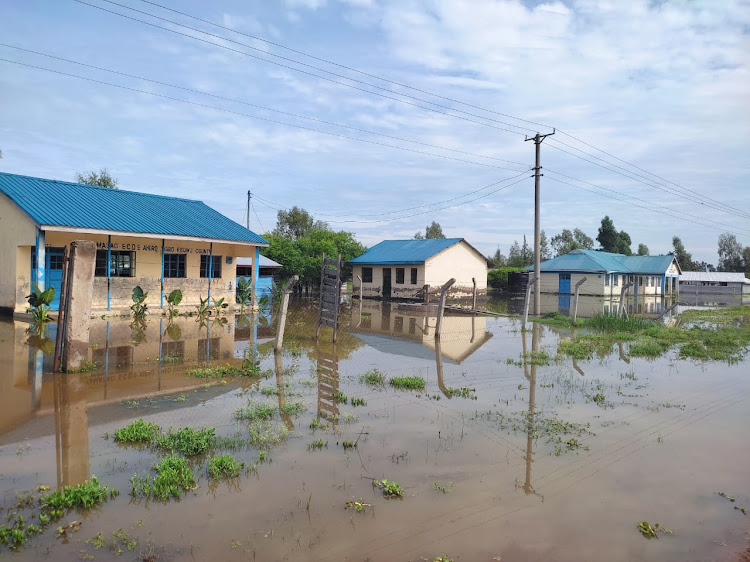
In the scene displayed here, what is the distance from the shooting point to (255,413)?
768cm

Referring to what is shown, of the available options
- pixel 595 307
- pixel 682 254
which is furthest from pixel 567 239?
pixel 595 307

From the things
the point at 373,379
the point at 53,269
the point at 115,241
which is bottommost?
the point at 373,379

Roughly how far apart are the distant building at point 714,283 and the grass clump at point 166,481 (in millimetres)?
66646

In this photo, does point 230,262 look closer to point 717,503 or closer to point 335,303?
point 335,303

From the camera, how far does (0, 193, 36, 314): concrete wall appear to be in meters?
18.7

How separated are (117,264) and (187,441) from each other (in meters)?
16.6

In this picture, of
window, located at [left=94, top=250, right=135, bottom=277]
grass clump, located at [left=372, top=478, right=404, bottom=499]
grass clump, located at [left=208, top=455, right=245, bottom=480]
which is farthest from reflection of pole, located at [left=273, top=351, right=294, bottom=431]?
window, located at [left=94, top=250, right=135, bottom=277]

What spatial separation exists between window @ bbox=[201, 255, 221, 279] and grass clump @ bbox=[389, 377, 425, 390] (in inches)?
605

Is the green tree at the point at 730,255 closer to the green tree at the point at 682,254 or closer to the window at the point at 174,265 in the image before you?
the green tree at the point at 682,254

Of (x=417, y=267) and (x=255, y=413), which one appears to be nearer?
(x=255, y=413)

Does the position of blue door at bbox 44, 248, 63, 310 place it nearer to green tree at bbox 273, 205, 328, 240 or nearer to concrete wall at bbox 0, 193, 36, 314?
concrete wall at bbox 0, 193, 36, 314

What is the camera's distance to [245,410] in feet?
25.7

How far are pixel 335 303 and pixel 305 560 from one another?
420 inches

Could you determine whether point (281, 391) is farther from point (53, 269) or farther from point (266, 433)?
point (53, 269)
